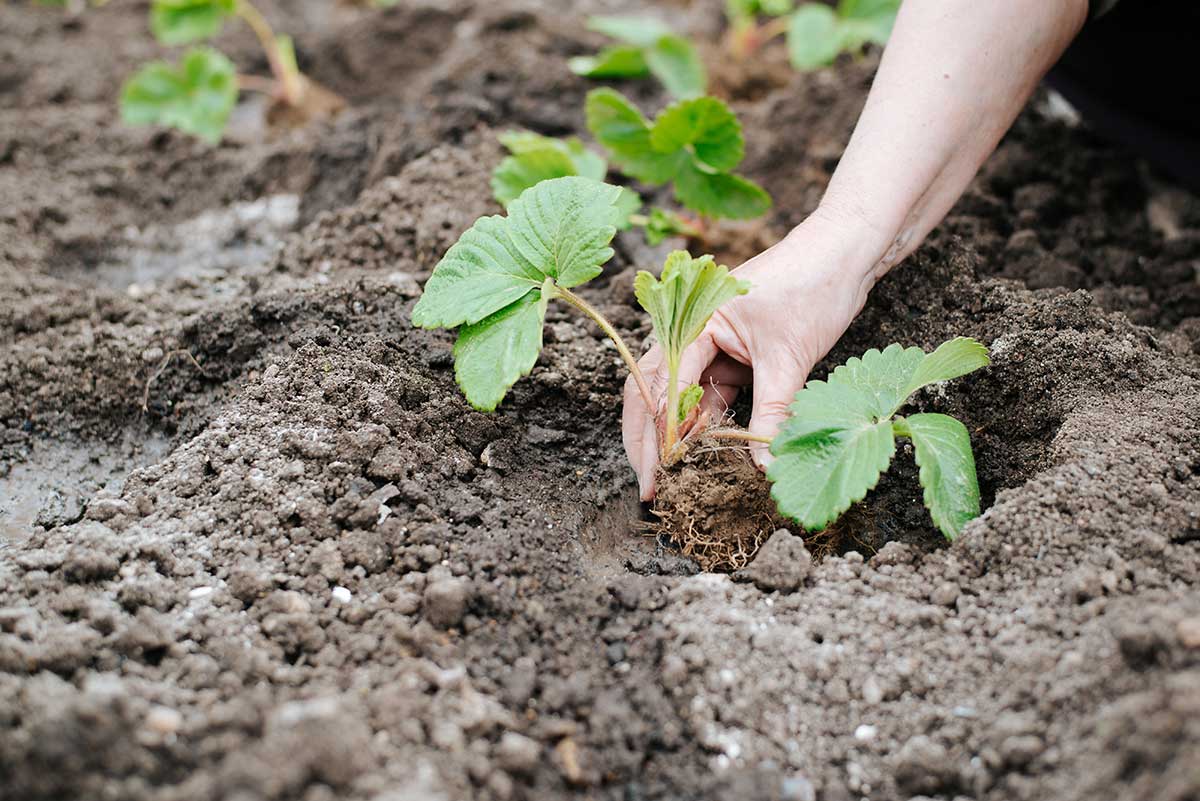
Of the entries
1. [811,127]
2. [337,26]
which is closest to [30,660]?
[811,127]

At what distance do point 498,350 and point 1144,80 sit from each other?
1946 mm

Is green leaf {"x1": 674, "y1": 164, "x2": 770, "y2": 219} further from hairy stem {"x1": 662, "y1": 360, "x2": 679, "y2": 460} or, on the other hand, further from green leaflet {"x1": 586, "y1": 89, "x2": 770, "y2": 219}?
hairy stem {"x1": 662, "y1": 360, "x2": 679, "y2": 460}

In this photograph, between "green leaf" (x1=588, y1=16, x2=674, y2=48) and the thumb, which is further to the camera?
"green leaf" (x1=588, y1=16, x2=674, y2=48)

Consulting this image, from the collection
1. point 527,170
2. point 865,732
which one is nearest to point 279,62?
point 527,170

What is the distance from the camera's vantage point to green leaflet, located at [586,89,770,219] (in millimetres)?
2131

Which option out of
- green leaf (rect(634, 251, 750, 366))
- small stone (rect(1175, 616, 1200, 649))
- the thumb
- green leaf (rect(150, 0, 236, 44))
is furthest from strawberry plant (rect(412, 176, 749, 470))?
green leaf (rect(150, 0, 236, 44))

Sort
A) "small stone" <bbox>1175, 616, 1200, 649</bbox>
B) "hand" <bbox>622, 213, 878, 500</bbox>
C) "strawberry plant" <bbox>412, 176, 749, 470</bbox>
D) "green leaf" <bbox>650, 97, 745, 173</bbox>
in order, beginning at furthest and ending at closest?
1. "green leaf" <bbox>650, 97, 745, 173</bbox>
2. "hand" <bbox>622, 213, 878, 500</bbox>
3. "strawberry plant" <bbox>412, 176, 749, 470</bbox>
4. "small stone" <bbox>1175, 616, 1200, 649</bbox>

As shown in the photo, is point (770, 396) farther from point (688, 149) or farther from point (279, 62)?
point (279, 62)

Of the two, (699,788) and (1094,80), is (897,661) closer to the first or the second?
(699,788)

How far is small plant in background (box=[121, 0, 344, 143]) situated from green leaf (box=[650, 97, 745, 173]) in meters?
1.70

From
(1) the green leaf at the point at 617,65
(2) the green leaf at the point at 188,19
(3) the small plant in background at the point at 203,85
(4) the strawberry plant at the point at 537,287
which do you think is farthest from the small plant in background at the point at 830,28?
(2) the green leaf at the point at 188,19

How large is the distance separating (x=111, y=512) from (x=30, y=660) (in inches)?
14.4

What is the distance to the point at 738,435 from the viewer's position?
1.61 metres

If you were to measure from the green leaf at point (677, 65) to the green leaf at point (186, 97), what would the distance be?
4.62 ft
